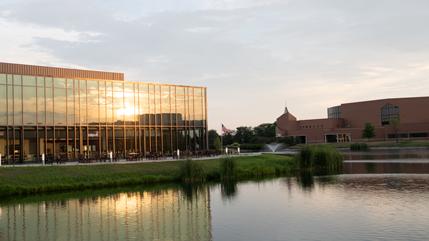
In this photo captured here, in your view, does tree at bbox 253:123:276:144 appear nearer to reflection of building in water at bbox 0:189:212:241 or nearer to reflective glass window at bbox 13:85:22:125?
reflective glass window at bbox 13:85:22:125

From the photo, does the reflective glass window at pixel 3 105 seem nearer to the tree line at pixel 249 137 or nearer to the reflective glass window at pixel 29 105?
the reflective glass window at pixel 29 105

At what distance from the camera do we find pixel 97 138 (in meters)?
62.7

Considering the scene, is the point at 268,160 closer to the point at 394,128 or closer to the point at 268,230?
the point at 268,230

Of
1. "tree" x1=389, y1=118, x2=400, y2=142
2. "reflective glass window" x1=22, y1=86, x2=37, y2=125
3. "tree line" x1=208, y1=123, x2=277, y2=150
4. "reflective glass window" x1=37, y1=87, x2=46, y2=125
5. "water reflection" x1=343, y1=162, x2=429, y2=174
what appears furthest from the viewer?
"tree" x1=389, y1=118, x2=400, y2=142

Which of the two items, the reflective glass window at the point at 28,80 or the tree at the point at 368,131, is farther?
the tree at the point at 368,131

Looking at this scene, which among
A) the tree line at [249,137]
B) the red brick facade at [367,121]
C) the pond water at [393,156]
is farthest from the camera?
the red brick facade at [367,121]

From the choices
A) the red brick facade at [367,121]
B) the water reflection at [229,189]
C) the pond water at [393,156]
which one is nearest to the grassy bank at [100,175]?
the water reflection at [229,189]

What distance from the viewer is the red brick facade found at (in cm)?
13775

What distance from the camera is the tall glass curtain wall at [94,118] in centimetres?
5528

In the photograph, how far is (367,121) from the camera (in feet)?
484

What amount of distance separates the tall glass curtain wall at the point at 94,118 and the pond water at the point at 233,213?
21674 mm

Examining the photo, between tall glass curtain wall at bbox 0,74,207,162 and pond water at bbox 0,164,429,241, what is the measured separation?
2167 cm

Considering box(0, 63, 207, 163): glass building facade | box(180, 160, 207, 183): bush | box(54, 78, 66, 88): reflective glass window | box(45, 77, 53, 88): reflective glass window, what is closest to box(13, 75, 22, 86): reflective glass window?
box(0, 63, 207, 163): glass building facade

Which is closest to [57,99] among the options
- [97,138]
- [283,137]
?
[97,138]
